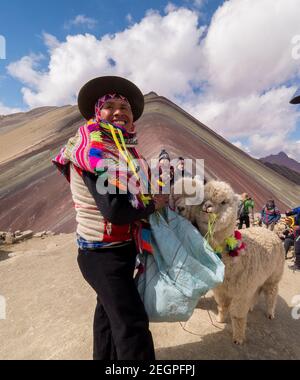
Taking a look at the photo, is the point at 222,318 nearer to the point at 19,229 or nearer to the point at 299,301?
the point at 299,301

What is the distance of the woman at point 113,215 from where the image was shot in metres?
1.53

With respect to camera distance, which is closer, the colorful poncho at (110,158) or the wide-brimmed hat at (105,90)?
the colorful poncho at (110,158)

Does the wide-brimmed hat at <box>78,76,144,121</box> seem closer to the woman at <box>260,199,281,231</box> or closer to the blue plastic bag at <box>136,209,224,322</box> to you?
the blue plastic bag at <box>136,209,224,322</box>

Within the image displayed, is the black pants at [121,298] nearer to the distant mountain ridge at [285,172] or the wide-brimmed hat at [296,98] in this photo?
the wide-brimmed hat at [296,98]

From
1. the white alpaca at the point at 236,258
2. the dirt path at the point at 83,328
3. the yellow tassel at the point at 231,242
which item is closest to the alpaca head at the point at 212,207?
the white alpaca at the point at 236,258

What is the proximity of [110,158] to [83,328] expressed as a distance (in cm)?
233

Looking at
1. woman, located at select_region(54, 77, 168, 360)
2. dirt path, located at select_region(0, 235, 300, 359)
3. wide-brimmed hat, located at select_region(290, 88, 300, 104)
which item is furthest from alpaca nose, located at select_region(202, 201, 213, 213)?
wide-brimmed hat, located at select_region(290, 88, 300, 104)

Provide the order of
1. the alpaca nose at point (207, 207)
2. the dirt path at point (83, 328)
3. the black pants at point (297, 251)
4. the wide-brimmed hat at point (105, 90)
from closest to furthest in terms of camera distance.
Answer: the wide-brimmed hat at point (105, 90) < the alpaca nose at point (207, 207) < the dirt path at point (83, 328) < the black pants at point (297, 251)

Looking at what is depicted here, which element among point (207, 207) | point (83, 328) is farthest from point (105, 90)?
point (83, 328)

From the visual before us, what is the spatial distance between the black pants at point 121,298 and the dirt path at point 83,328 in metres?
1.12

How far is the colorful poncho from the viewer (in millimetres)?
1532

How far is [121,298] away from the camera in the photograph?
5.47 feet

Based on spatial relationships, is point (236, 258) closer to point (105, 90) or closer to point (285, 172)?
point (105, 90)

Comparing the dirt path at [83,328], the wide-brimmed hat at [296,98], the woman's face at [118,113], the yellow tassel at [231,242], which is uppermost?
the wide-brimmed hat at [296,98]
